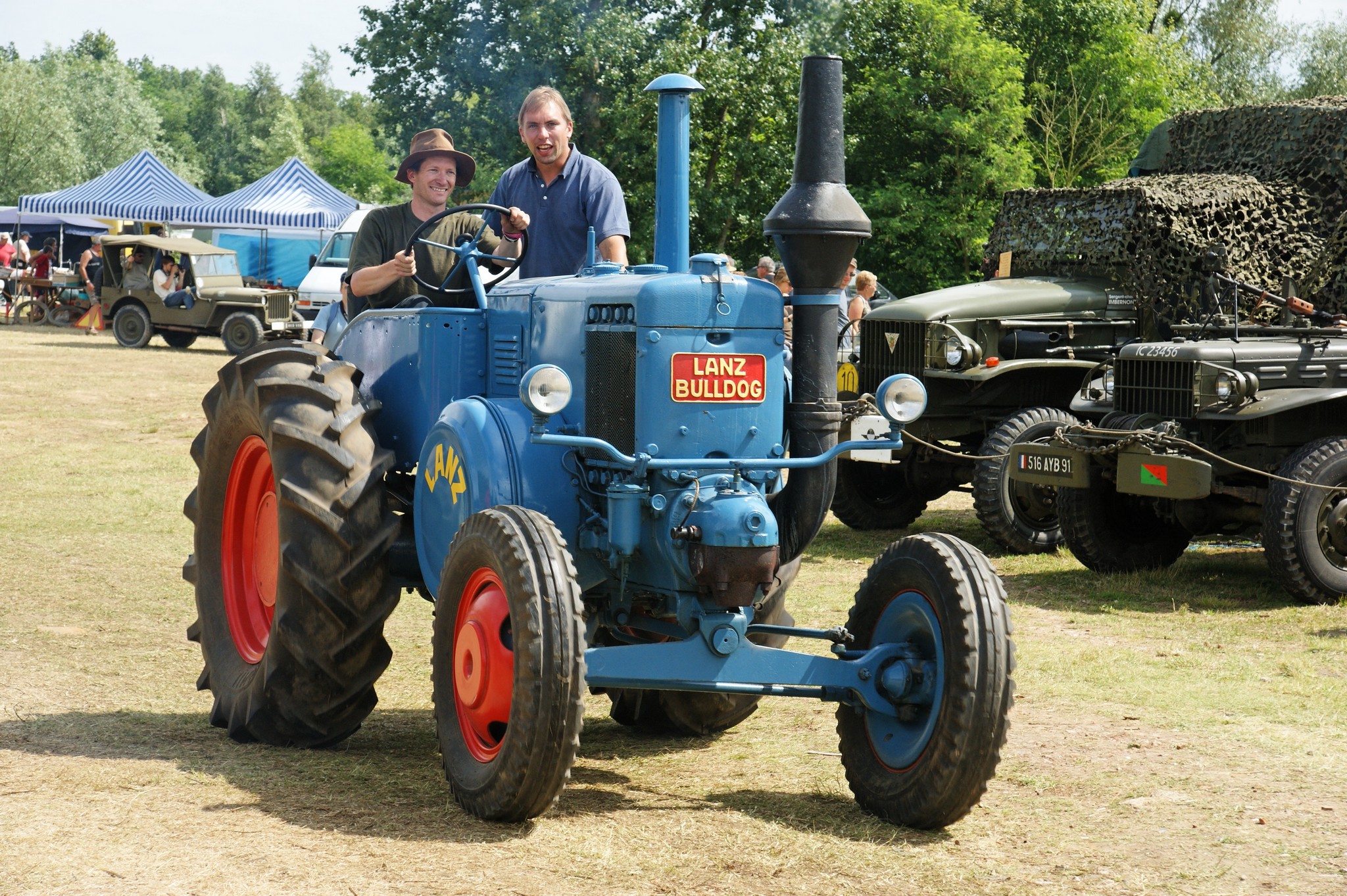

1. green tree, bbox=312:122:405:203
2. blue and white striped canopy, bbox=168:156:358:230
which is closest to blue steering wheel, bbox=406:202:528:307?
blue and white striped canopy, bbox=168:156:358:230

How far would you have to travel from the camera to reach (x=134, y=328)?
28016 millimetres

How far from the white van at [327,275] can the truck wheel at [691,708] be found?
21.5 meters

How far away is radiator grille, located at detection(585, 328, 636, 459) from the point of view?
464cm

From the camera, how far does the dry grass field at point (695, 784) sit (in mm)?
3943

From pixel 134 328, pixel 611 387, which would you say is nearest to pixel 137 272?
pixel 134 328

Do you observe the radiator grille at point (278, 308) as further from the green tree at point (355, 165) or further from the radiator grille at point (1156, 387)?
the green tree at point (355, 165)

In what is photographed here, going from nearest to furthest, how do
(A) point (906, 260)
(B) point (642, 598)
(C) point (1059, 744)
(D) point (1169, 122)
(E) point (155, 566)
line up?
(B) point (642, 598) < (C) point (1059, 744) < (E) point (155, 566) < (D) point (1169, 122) < (A) point (906, 260)

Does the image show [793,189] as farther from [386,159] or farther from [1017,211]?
[386,159]

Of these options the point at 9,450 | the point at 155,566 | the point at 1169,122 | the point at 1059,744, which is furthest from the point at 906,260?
the point at 1059,744

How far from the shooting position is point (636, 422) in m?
4.61

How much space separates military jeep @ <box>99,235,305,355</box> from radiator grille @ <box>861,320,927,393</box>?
17.2 meters

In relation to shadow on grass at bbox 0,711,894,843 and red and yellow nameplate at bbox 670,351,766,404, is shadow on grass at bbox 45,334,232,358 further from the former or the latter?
red and yellow nameplate at bbox 670,351,766,404

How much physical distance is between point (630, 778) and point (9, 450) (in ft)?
34.7

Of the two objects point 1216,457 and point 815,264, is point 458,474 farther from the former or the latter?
point 1216,457
